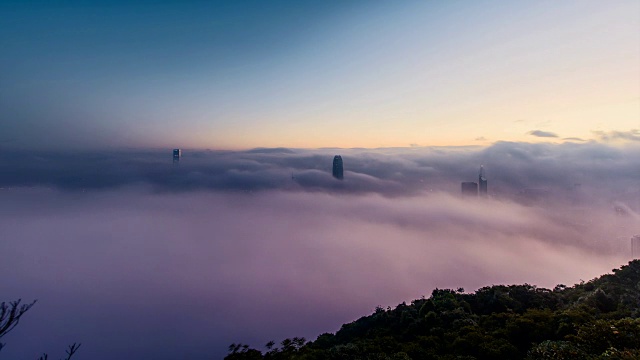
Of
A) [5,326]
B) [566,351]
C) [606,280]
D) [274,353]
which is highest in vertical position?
[5,326]

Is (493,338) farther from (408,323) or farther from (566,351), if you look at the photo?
(408,323)

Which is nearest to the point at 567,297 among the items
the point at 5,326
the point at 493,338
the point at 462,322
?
the point at 462,322

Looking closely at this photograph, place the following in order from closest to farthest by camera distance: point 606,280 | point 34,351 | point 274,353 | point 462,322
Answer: point 462,322
point 274,353
point 606,280
point 34,351

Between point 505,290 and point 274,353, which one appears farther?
point 505,290

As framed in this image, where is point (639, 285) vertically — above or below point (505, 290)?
above

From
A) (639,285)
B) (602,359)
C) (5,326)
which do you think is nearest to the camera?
(5,326)

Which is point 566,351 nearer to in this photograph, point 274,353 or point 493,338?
point 493,338

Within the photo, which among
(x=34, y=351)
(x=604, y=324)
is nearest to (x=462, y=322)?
(x=604, y=324)
